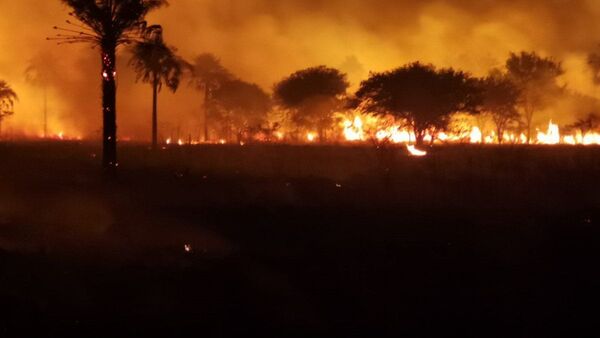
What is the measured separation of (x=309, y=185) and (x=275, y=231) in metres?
8.72

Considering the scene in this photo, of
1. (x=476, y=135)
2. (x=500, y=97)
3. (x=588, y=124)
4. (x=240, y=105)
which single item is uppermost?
(x=500, y=97)

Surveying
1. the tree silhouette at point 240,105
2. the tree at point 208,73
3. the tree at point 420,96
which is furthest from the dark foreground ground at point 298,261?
the tree silhouette at point 240,105

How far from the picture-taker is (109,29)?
20281 millimetres

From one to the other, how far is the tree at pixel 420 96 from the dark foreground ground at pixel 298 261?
104 feet

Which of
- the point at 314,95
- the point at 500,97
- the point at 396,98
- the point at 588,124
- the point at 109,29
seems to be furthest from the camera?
the point at 314,95

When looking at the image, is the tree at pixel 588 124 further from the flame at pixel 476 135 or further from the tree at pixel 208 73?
the tree at pixel 208 73

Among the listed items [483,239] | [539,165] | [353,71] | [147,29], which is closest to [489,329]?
[483,239]

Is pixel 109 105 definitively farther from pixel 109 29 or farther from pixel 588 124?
pixel 588 124

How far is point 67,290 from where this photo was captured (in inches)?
305

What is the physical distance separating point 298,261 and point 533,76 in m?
77.1

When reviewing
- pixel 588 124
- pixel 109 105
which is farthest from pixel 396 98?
pixel 109 105

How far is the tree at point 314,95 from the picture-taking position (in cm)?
7312

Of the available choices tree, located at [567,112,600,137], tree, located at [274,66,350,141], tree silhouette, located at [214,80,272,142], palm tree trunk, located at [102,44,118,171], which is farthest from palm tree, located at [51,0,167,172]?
tree silhouette, located at [214,80,272,142]

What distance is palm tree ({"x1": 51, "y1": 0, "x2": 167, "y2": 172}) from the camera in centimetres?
2005
